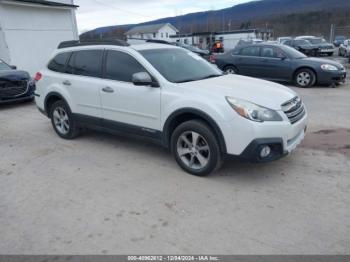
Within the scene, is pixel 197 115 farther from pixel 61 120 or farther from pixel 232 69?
pixel 232 69

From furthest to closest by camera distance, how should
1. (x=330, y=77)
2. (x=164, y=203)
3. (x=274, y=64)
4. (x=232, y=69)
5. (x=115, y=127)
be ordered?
(x=232, y=69)
(x=274, y=64)
(x=330, y=77)
(x=115, y=127)
(x=164, y=203)

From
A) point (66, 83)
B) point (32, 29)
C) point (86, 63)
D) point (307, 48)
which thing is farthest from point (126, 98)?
point (307, 48)

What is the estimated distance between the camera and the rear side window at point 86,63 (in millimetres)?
5332

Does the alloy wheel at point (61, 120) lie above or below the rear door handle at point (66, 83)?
below

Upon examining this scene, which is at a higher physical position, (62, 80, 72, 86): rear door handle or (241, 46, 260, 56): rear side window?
(241, 46, 260, 56): rear side window

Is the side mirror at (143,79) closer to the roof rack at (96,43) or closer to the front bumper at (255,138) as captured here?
the roof rack at (96,43)

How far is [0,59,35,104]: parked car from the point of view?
9273mm

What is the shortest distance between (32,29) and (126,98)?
1217cm

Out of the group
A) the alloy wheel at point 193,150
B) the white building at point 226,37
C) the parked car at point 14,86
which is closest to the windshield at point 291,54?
the alloy wheel at point 193,150

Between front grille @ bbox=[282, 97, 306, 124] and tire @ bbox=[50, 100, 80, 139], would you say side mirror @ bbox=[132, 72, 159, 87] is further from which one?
tire @ bbox=[50, 100, 80, 139]

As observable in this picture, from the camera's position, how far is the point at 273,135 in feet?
12.7

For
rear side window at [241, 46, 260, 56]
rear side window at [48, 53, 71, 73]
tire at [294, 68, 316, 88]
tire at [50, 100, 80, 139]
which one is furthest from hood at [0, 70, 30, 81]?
tire at [294, 68, 316, 88]

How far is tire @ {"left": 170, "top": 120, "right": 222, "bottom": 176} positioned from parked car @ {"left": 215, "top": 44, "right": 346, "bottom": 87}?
793 cm

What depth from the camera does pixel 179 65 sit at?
5.00 meters
